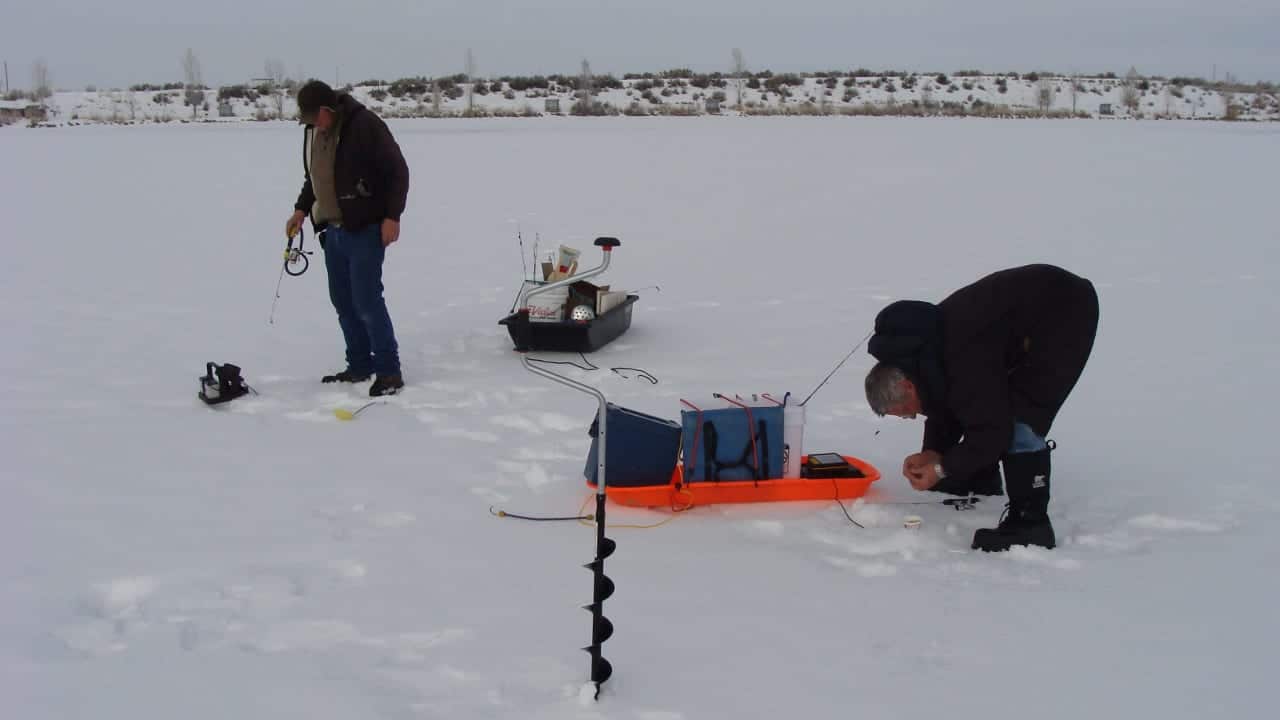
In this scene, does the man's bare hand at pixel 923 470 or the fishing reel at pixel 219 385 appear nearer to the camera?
the man's bare hand at pixel 923 470

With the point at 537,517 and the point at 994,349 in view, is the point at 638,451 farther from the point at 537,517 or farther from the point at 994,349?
the point at 994,349

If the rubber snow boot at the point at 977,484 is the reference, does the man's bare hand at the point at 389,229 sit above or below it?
above

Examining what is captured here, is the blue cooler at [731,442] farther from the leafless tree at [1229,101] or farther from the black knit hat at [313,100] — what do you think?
the leafless tree at [1229,101]

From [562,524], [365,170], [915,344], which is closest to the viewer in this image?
[915,344]

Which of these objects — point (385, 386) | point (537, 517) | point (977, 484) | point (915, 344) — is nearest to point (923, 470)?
point (915, 344)

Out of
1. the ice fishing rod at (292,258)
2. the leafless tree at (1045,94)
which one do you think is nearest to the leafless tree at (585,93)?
the leafless tree at (1045,94)

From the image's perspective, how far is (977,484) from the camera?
3.82 meters

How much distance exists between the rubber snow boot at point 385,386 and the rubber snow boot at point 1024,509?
2950 mm

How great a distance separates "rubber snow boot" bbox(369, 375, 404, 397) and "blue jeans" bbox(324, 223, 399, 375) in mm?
27

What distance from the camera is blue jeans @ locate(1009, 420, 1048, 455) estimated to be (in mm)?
3316

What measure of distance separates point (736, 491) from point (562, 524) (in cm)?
64

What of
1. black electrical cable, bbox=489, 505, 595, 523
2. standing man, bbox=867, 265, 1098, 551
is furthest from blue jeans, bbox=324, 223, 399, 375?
standing man, bbox=867, 265, 1098, 551

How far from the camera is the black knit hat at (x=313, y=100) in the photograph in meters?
4.82

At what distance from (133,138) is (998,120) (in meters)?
20.0
